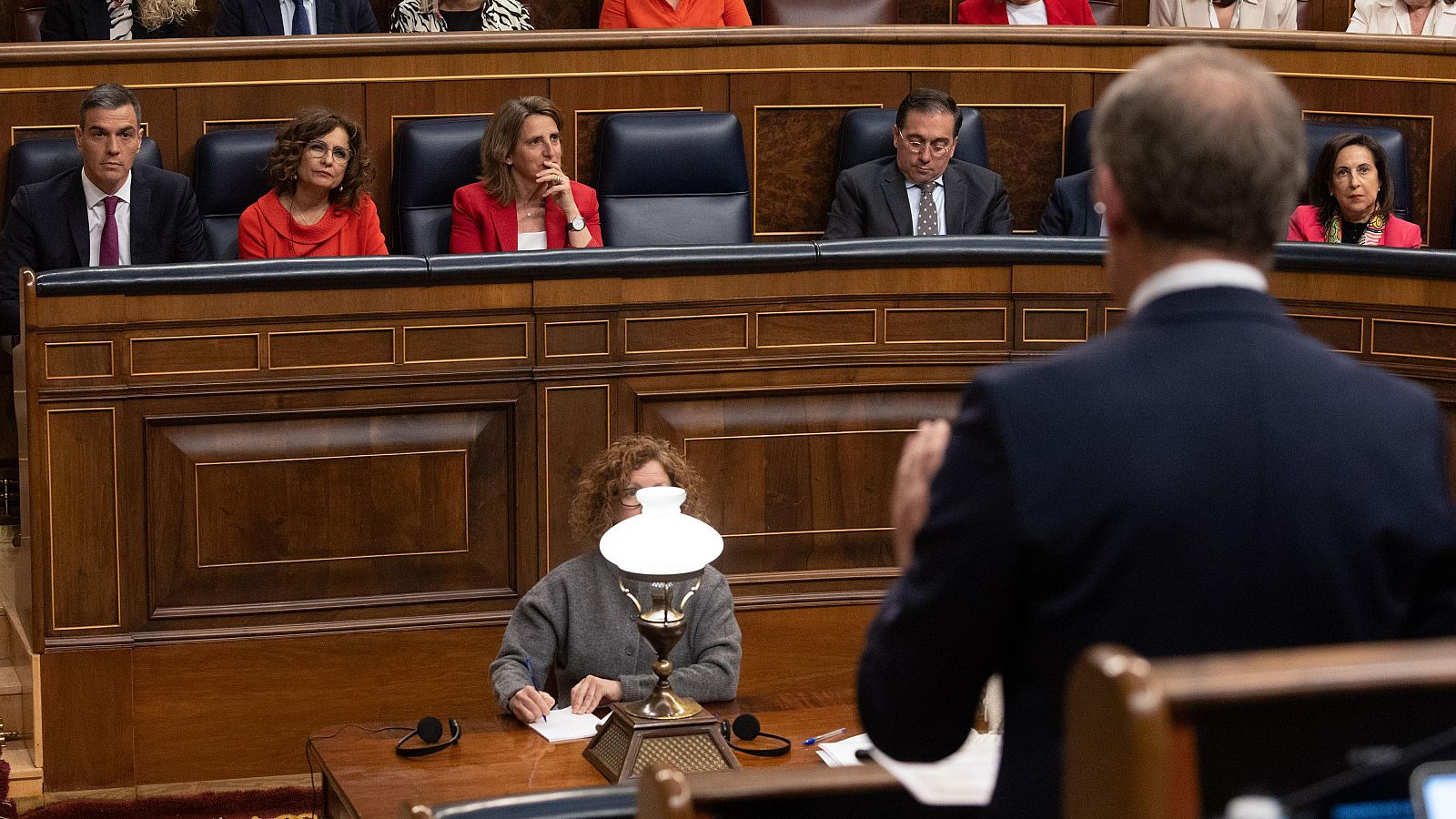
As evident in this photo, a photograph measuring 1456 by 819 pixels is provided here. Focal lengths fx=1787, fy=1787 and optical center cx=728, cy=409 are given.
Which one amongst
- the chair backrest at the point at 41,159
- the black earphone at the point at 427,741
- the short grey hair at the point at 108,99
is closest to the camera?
the black earphone at the point at 427,741

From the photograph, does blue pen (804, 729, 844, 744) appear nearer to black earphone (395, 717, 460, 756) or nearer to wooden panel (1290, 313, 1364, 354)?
black earphone (395, 717, 460, 756)

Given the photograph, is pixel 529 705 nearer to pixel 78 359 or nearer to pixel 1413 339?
pixel 78 359

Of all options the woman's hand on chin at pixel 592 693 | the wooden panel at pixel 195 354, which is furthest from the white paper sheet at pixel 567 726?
the wooden panel at pixel 195 354

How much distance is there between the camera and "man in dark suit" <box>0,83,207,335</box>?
404cm

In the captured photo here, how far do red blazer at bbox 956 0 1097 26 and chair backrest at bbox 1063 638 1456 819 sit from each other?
15.7 ft

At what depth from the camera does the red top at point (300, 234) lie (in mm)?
4148

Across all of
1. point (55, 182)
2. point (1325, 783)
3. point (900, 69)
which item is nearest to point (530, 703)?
point (1325, 783)

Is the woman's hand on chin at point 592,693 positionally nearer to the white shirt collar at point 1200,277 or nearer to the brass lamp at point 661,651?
the brass lamp at point 661,651

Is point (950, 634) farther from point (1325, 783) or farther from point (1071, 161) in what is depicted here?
point (1071, 161)

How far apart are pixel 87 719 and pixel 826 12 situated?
11.0 feet

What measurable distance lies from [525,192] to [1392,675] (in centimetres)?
362

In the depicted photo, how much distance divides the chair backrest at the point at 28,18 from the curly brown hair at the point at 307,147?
1519mm

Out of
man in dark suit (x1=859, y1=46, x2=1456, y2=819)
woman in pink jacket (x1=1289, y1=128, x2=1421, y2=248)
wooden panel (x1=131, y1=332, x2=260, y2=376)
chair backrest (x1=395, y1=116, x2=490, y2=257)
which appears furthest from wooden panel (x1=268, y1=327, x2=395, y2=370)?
man in dark suit (x1=859, y1=46, x2=1456, y2=819)

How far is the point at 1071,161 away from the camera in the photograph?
16.1 ft
